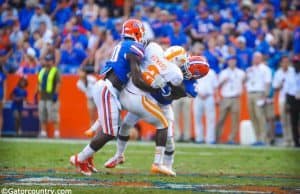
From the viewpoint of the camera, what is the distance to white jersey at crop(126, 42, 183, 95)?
355 inches

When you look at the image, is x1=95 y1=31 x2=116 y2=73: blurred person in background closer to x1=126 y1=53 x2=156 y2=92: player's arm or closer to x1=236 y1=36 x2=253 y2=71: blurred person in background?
x1=236 y1=36 x2=253 y2=71: blurred person in background

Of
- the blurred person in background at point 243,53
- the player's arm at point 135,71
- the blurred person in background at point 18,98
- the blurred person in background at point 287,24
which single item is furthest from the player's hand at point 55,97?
the player's arm at point 135,71

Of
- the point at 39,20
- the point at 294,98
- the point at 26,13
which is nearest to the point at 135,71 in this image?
the point at 294,98

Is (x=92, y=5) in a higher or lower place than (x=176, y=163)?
higher

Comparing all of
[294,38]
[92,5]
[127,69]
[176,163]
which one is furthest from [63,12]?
[127,69]

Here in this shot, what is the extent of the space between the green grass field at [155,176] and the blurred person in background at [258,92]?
1721 millimetres

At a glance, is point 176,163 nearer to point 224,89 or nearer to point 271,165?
point 271,165

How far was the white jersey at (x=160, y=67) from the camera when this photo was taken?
902cm

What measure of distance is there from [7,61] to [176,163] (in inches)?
342

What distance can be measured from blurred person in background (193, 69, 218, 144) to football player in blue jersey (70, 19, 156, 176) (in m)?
7.77

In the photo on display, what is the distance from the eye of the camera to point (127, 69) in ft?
Result: 29.5

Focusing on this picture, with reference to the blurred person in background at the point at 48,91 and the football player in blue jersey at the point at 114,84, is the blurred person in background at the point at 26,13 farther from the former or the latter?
the football player in blue jersey at the point at 114,84

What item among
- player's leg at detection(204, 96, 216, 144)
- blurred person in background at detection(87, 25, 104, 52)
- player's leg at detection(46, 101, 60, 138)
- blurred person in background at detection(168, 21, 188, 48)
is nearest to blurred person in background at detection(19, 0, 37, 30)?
blurred person in background at detection(87, 25, 104, 52)

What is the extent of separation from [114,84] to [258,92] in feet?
26.6
